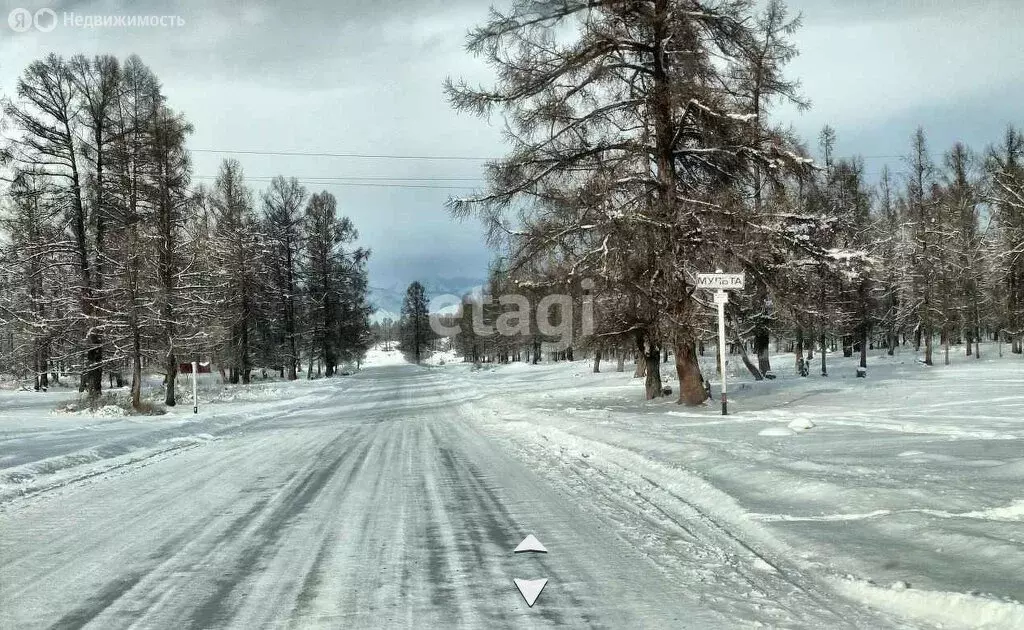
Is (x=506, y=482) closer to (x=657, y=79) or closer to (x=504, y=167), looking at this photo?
(x=504, y=167)

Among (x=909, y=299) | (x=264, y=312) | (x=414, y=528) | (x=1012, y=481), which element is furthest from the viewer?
(x=909, y=299)

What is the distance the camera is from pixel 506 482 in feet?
27.6

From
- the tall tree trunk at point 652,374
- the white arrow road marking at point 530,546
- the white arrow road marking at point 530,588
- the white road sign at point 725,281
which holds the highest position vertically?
the white road sign at point 725,281

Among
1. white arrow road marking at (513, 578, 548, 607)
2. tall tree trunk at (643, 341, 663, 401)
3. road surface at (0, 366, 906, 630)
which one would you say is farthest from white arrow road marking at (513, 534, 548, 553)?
tall tree trunk at (643, 341, 663, 401)

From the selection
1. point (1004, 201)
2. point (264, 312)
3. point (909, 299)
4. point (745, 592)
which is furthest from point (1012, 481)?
point (909, 299)

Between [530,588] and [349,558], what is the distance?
1.55m

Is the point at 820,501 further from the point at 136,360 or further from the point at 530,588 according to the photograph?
the point at 136,360

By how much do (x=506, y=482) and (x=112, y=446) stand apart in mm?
8233

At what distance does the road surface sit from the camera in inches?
158

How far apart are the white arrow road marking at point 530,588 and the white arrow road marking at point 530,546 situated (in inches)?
27.9

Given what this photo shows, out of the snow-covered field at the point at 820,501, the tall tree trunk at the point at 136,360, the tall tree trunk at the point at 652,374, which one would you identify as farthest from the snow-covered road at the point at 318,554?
the tall tree trunk at the point at 136,360

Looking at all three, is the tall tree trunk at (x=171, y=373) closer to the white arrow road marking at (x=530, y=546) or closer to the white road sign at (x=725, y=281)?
the white road sign at (x=725, y=281)

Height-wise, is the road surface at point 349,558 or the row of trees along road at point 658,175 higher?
the row of trees along road at point 658,175

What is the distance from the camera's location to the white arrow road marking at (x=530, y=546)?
211 inches
